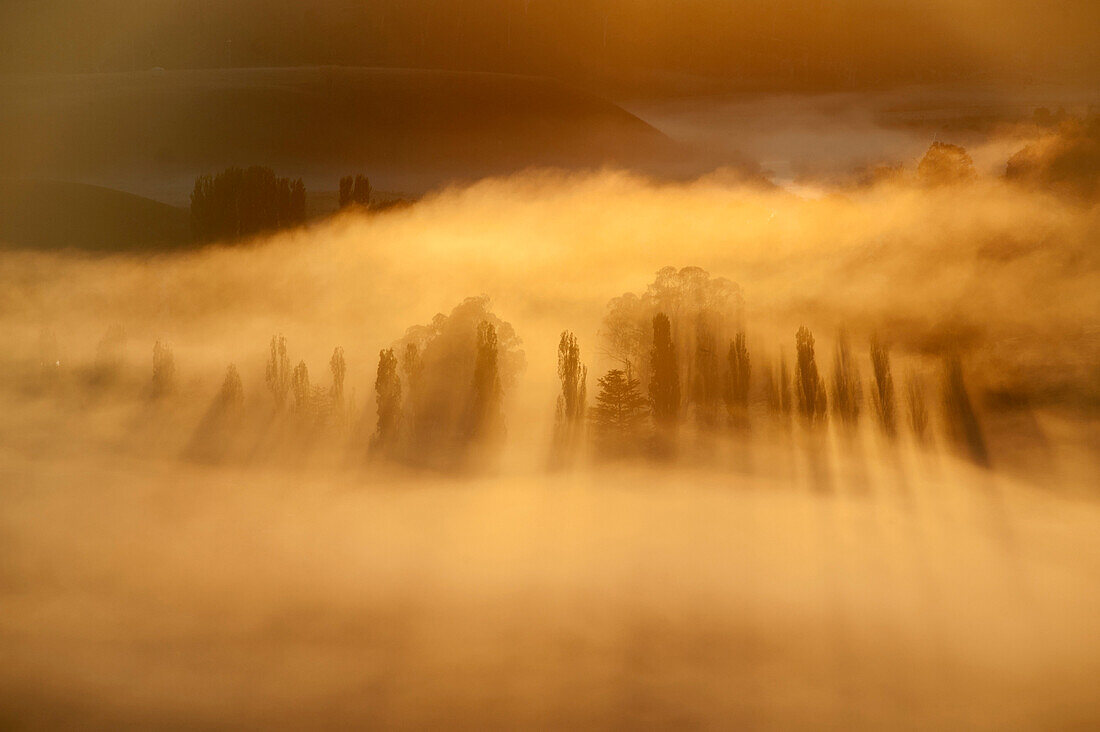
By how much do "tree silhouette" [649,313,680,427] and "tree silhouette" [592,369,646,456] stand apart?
0.69 ft

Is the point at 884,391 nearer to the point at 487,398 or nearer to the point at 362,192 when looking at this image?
the point at 487,398

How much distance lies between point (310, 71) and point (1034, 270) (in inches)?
427

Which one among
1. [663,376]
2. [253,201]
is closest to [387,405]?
[253,201]

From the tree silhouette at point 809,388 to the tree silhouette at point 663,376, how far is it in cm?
167

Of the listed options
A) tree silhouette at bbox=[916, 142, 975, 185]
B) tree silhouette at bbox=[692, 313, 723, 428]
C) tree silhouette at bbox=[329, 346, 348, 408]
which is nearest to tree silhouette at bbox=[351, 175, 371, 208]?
tree silhouette at bbox=[329, 346, 348, 408]

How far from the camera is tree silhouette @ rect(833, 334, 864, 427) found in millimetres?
10844

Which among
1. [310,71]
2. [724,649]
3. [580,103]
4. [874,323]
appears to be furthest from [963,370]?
[310,71]

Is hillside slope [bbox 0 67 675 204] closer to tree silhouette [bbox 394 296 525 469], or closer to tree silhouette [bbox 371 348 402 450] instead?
tree silhouette [bbox 394 296 525 469]

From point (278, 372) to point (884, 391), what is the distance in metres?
8.68

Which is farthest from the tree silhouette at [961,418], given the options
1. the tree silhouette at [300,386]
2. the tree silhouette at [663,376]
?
the tree silhouette at [300,386]

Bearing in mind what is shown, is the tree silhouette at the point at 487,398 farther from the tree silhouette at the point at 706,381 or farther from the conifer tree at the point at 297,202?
the conifer tree at the point at 297,202

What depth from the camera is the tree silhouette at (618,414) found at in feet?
36.2

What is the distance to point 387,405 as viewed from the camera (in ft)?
37.6

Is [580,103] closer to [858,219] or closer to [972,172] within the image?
[858,219]
